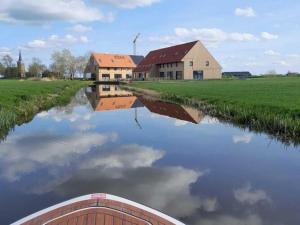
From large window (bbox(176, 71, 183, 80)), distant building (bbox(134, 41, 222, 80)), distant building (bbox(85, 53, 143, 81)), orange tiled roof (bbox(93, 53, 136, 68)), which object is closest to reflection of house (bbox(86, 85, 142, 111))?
distant building (bbox(134, 41, 222, 80))

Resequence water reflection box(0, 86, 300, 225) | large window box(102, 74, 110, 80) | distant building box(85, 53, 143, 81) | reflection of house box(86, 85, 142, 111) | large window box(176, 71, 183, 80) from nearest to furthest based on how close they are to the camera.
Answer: water reflection box(0, 86, 300, 225) → reflection of house box(86, 85, 142, 111) → large window box(176, 71, 183, 80) → distant building box(85, 53, 143, 81) → large window box(102, 74, 110, 80)

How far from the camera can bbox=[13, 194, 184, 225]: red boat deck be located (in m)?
4.88

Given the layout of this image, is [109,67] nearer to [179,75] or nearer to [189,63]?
[179,75]

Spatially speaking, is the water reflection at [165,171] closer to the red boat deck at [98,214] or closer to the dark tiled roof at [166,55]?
the red boat deck at [98,214]

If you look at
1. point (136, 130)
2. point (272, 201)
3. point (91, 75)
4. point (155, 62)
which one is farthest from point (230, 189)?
point (91, 75)

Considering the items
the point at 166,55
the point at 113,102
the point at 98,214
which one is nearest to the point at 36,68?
the point at 166,55

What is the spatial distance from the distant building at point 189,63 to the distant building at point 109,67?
738 inches

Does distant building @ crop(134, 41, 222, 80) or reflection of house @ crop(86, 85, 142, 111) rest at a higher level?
distant building @ crop(134, 41, 222, 80)

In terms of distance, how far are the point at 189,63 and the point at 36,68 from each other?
59.0m

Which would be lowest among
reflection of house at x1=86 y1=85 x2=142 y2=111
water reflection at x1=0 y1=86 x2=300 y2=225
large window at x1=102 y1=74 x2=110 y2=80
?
reflection of house at x1=86 y1=85 x2=142 y2=111

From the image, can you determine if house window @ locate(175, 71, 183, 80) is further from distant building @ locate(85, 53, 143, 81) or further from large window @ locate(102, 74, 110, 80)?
large window @ locate(102, 74, 110, 80)

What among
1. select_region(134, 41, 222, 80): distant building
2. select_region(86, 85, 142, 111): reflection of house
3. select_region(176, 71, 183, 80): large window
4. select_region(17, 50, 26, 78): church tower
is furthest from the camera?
select_region(17, 50, 26, 78): church tower

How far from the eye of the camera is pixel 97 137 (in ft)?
52.7

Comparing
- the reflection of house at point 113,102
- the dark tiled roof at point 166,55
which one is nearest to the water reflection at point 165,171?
the reflection of house at point 113,102
